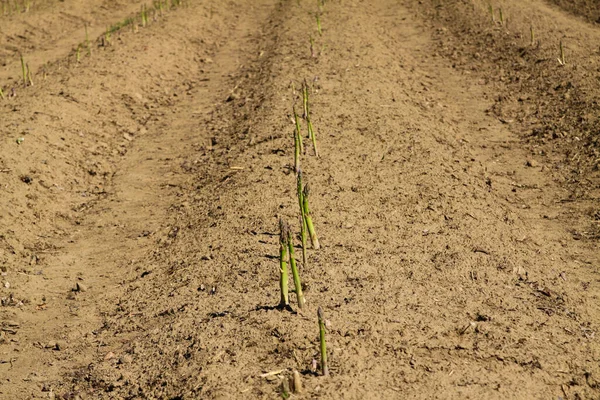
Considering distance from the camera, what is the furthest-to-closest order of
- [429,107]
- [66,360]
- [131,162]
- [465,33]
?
[465,33]
[429,107]
[131,162]
[66,360]

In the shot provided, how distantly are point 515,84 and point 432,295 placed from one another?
4592 mm

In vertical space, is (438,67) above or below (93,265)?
above

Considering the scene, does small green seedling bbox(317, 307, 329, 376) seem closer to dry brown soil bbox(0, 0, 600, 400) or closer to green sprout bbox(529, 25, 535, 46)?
dry brown soil bbox(0, 0, 600, 400)

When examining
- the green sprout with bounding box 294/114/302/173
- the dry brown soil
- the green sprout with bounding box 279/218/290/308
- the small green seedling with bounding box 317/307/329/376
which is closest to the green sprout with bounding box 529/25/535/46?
the dry brown soil

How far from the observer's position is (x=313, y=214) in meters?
4.93

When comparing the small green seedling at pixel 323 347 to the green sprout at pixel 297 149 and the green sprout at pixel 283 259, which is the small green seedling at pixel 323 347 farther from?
the green sprout at pixel 297 149

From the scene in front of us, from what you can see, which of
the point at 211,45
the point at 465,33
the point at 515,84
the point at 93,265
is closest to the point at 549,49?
the point at 515,84

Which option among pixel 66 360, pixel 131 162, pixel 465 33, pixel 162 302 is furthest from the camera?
pixel 465 33

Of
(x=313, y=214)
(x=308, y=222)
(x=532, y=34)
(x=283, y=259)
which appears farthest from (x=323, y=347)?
(x=532, y=34)

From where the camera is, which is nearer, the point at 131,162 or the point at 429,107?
the point at 131,162

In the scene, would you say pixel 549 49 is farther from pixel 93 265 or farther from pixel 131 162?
pixel 93 265

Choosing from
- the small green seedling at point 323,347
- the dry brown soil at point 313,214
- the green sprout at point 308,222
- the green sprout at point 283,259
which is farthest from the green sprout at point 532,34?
the small green seedling at point 323,347

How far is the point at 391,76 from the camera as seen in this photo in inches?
305

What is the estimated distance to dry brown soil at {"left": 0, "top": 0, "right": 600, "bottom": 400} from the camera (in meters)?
3.57
